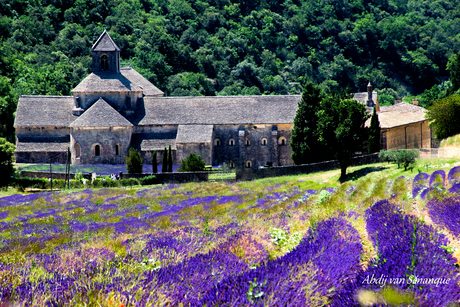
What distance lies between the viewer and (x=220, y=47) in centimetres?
15550

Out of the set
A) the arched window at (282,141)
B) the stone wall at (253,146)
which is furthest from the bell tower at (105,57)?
the arched window at (282,141)

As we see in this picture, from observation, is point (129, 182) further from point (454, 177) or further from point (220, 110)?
point (454, 177)

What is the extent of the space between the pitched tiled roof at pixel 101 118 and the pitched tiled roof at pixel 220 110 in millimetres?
2757

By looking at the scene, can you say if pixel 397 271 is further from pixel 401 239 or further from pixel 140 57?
pixel 140 57

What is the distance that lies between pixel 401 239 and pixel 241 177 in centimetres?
4441

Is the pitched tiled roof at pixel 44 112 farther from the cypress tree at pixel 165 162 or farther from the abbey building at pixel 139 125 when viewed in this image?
the cypress tree at pixel 165 162

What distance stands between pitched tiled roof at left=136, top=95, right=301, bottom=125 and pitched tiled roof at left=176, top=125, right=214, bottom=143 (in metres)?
0.97

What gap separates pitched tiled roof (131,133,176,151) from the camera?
66.9 meters

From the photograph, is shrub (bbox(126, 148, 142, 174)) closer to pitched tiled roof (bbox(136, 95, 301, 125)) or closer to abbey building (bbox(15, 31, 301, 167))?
abbey building (bbox(15, 31, 301, 167))

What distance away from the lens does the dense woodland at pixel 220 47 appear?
122062 mm

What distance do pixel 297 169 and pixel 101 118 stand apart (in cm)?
2449

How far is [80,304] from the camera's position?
1020 cm

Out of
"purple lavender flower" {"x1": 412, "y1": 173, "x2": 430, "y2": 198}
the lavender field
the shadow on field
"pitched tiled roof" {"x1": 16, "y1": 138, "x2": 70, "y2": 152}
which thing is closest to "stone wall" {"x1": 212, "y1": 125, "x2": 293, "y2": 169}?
"pitched tiled roof" {"x1": 16, "y1": 138, "x2": 70, "y2": 152}

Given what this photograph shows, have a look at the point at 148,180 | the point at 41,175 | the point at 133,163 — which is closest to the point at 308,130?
the point at 148,180
